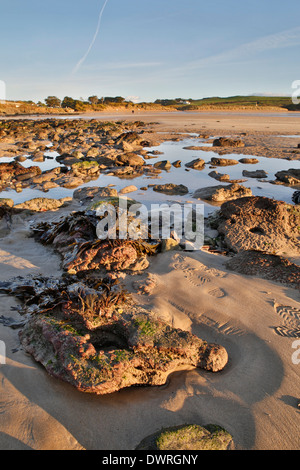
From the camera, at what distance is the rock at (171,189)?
9.37 m

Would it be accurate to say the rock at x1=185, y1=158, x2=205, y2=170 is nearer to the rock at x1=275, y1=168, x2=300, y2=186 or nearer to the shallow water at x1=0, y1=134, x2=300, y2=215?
the shallow water at x1=0, y1=134, x2=300, y2=215

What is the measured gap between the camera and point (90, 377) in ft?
7.42

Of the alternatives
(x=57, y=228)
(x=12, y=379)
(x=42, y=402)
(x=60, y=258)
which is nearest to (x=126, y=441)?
(x=42, y=402)

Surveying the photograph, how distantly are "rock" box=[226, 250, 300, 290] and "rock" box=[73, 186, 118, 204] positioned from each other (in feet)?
15.2

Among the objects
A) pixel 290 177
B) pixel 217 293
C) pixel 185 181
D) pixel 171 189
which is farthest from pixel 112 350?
pixel 290 177

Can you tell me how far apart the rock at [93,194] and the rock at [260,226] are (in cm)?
340

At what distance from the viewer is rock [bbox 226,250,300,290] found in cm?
399

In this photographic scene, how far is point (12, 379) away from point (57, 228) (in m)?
3.43

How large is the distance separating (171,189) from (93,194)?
8.55 feet

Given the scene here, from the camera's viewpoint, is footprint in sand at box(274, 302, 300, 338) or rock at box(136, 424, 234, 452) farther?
footprint in sand at box(274, 302, 300, 338)

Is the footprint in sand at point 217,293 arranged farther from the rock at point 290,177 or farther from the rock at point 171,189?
the rock at point 290,177

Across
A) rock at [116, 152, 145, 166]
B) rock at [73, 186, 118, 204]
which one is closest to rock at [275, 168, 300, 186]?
rock at [116, 152, 145, 166]

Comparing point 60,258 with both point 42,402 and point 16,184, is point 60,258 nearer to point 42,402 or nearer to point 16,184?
point 42,402

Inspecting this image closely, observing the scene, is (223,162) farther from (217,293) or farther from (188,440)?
(188,440)
